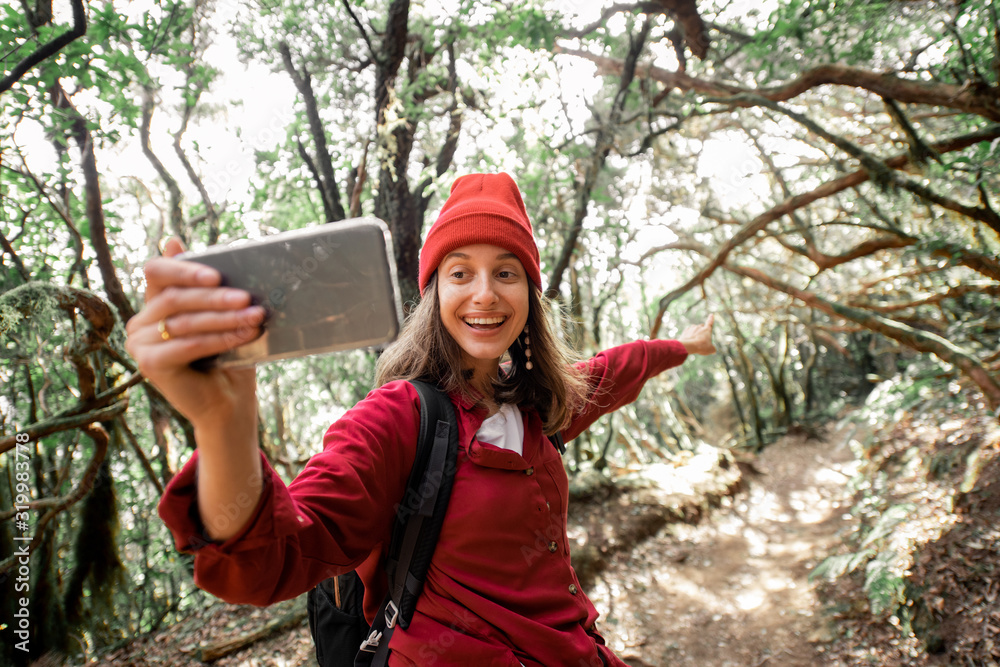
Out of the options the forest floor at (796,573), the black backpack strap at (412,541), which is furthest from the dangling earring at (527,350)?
A: the forest floor at (796,573)

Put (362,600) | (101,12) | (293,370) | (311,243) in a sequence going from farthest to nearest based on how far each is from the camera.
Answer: (293,370) → (101,12) → (362,600) → (311,243)

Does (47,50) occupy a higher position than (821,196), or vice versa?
(47,50)

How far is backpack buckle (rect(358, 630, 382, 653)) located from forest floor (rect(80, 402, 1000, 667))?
3.06 m

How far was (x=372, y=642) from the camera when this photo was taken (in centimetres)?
133

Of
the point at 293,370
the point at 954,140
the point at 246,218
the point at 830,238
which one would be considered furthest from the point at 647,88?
the point at 830,238

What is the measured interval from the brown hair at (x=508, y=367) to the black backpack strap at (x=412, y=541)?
0.33 m

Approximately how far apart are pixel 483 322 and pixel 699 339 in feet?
5.19

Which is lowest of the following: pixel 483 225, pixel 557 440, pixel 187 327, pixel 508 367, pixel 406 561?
pixel 406 561

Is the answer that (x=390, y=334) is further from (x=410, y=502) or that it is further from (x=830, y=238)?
(x=830, y=238)

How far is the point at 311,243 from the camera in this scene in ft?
2.71

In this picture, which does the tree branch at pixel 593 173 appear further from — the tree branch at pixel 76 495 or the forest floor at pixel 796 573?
the tree branch at pixel 76 495

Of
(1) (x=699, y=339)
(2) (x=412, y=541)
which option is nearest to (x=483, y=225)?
(2) (x=412, y=541)

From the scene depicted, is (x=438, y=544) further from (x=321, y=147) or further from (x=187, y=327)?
(x=321, y=147)

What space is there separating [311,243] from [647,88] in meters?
5.33
